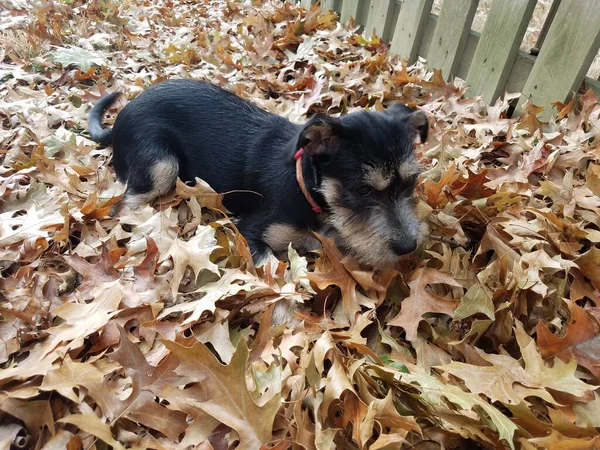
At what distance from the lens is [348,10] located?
6.60m

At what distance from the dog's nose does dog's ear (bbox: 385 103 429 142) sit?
869 millimetres

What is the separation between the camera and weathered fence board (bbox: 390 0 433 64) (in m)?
5.07

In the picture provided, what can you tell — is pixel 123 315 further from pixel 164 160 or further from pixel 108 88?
pixel 108 88

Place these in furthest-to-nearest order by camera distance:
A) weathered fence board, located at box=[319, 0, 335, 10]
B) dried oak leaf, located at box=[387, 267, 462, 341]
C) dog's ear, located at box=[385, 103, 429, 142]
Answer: weathered fence board, located at box=[319, 0, 335, 10] < dog's ear, located at box=[385, 103, 429, 142] < dried oak leaf, located at box=[387, 267, 462, 341]

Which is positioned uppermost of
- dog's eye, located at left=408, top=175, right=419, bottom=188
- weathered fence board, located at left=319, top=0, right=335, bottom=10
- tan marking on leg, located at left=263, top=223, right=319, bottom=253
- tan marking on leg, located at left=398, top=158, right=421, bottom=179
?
weathered fence board, located at left=319, top=0, right=335, bottom=10

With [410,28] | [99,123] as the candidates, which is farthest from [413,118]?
[99,123]

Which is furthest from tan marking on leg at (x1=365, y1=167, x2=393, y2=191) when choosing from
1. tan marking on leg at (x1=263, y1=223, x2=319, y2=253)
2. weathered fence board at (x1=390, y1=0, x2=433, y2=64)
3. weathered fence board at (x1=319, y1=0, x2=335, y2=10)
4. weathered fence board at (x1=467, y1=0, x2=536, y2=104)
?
weathered fence board at (x1=319, y1=0, x2=335, y2=10)

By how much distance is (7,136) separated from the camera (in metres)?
4.24

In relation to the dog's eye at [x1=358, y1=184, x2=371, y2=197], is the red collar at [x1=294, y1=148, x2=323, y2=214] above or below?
below

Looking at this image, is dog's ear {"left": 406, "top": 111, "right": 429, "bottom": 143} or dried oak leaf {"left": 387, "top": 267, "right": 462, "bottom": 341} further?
dog's ear {"left": 406, "top": 111, "right": 429, "bottom": 143}

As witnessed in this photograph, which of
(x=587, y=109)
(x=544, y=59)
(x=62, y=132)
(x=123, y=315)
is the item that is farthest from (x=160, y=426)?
(x=544, y=59)

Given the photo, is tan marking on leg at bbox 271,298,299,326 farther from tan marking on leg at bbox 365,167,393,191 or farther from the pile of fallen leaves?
tan marking on leg at bbox 365,167,393,191

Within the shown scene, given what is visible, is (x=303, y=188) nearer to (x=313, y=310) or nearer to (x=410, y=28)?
(x=313, y=310)

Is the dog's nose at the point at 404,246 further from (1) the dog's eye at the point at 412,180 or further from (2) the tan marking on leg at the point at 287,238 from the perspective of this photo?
(2) the tan marking on leg at the point at 287,238
